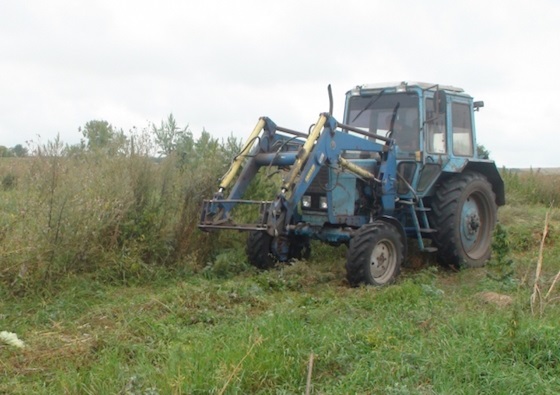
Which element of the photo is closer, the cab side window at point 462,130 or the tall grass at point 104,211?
the tall grass at point 104,211

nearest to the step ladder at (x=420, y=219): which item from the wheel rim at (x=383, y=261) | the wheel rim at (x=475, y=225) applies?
the wheel rim at (x=475, y=225)

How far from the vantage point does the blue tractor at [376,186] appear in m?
7.87

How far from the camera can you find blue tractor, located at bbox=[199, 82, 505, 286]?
7871 mm

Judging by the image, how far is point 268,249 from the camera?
28.3ft

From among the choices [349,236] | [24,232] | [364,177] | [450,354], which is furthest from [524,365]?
[24,232]

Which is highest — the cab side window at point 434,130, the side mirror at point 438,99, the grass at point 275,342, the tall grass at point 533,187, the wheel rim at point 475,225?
the side mirror at point 438,99

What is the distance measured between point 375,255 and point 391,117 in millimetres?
2176

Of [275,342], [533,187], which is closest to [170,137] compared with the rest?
[275,342]

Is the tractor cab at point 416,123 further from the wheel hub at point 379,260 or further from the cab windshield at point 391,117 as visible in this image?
the wheel hub at point 379,260

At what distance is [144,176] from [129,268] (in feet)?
Result: 4.36

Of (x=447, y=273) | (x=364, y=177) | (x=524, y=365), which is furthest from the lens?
(x=447, y=273)

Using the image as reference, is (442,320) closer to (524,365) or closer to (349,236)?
(524,365)

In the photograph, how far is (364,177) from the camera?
8625mm

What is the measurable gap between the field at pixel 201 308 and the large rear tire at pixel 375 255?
0.69 ft
